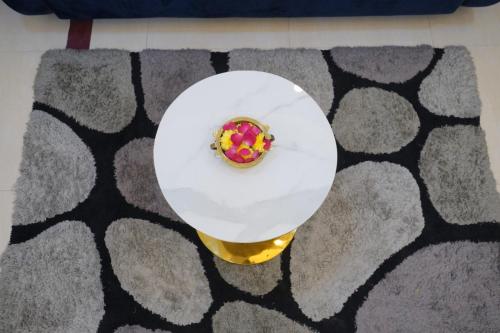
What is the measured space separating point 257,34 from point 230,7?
0.21 m

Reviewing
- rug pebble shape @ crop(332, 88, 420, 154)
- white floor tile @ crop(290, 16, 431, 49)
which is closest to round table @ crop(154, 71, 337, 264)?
rug pebble shape @ crop(332, 88, 420, 154)

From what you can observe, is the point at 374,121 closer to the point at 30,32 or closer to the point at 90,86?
the point at 90,86

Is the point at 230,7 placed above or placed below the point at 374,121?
above

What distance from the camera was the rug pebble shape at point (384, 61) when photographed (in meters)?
1.80

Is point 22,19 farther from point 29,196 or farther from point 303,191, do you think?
point 303,191

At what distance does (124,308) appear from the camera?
145 centimetres

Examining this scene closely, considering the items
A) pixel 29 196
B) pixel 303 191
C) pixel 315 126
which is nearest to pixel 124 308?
pixel 29 196

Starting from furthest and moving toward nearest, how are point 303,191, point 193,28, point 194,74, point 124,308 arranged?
point 193,28 < point 194,74 < point 124,308 < point 303,191

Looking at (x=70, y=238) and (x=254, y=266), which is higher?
(x=70, y=238)

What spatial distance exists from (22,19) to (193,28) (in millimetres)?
904

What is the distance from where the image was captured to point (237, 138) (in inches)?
46.2

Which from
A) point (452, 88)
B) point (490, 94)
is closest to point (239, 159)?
point (452, 88)

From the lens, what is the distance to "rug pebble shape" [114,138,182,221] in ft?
5.21

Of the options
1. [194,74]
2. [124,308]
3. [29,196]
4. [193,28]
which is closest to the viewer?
[124,308]
